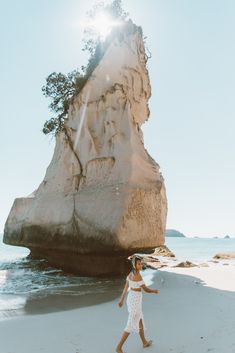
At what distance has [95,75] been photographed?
13891mm

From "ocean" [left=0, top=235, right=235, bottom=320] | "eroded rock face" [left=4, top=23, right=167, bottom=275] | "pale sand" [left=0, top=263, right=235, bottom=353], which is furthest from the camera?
"eroded rock face" [left=4, top=23, right=167, bottom=275]

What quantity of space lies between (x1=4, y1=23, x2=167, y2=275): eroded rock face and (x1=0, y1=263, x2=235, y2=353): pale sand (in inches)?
113

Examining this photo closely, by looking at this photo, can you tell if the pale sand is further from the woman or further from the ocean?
the ocean

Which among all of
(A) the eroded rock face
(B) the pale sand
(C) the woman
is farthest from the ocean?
(C) the woman

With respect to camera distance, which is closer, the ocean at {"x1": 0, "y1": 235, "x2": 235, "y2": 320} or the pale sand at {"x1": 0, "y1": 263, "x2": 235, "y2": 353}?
the pale sand at {"x1": 0, "y1": 263, "x2": 235, "y2": 353}

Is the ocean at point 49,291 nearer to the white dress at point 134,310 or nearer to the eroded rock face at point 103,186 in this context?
the eroded rock face at point 103,186

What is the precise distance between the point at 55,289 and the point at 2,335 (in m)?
4.52

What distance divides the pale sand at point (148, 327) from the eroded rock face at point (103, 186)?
2880 millimetres

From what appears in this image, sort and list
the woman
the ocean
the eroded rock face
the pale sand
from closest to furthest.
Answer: the woman, the pale sand, the ocean, the eroded rock face

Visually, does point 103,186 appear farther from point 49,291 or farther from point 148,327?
point 148,327

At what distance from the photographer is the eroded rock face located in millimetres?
10867

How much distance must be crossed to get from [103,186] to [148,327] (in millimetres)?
6497

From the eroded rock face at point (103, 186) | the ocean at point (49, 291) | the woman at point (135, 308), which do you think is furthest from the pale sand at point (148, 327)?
the eroded rock face at point (103, 186)

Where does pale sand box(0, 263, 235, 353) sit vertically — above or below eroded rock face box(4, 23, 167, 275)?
below
